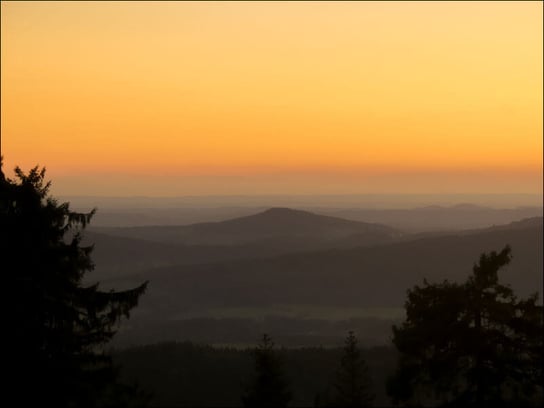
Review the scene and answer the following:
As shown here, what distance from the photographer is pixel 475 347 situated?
18.1 m

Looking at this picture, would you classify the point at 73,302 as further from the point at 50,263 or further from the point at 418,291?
the point at 418,291

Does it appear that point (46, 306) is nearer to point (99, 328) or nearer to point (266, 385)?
point (99, 328)

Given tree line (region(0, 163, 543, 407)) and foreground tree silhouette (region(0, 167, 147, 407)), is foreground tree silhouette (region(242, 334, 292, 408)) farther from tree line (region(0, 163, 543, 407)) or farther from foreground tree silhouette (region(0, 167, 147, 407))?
foreground tree silhouette (region(0, 167, 147, 407))

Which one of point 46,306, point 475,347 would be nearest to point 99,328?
point 46,306

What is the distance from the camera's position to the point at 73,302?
58.4 feet

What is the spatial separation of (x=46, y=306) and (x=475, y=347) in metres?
12.5

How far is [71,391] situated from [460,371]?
452 inches

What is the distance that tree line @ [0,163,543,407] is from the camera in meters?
16.8

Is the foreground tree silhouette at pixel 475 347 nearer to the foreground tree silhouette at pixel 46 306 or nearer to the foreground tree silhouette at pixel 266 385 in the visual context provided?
→ the foreground tree silhouette at pixel 46 306

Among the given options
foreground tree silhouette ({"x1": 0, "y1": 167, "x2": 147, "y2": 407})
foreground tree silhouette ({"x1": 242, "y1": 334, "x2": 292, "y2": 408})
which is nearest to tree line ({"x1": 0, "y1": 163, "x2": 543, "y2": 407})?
foreground tree silhouette ({"x1": 0, "y1": 167, "x2": 147, "y2": 407})

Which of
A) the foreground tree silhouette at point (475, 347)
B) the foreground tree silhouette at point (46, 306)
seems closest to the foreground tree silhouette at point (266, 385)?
the foreground tree silhouette at point (475, 347)

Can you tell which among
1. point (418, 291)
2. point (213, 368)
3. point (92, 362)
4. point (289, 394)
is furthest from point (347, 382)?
point (213, 368)

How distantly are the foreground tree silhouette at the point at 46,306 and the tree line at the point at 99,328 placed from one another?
0.03 m

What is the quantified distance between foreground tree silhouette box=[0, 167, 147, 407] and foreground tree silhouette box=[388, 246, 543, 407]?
9.13 m
